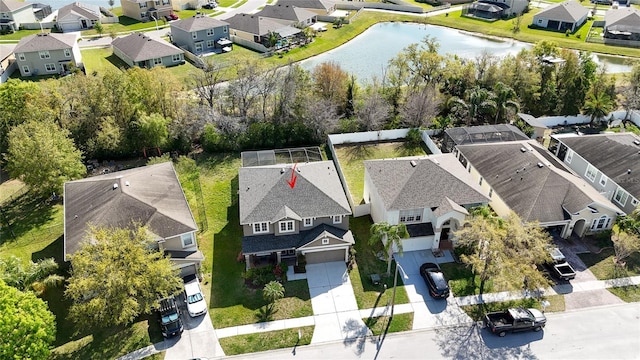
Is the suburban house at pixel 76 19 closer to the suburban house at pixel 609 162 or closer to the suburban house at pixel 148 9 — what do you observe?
the suburban house at pixel 148 9

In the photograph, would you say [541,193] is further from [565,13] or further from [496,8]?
[496,8]

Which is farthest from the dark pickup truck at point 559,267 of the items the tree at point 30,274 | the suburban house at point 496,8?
the suburban house at point 496,8

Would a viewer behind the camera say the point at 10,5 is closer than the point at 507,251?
No

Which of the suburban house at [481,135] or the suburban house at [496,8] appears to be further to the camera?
the suburban house at [496,8]

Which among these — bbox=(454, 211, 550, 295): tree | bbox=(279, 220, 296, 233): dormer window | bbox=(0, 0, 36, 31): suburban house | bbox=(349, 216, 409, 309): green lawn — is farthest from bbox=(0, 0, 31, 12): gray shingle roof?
bbox=(454, 211, 550, 295): tree

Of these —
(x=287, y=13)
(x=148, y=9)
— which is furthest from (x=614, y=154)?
(x=148, y=9)

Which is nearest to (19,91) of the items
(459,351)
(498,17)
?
(459,351)

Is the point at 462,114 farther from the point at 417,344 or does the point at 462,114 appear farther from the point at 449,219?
the point at 417,344

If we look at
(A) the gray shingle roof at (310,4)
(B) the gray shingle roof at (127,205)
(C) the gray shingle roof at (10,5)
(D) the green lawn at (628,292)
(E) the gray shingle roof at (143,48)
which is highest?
(C) the gray shingle roof at (10,5)
